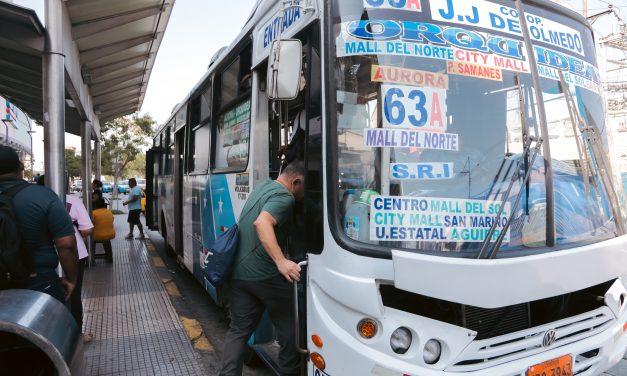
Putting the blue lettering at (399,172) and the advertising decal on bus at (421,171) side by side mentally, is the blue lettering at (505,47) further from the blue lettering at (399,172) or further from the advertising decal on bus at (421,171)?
the blue lettering at (399,172)

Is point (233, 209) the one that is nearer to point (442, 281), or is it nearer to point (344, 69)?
point (344, 69)

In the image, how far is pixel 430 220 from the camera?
2.35 meters

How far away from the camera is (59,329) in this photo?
274cm

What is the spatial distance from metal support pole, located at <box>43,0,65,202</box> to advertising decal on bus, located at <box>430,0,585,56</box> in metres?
3.97

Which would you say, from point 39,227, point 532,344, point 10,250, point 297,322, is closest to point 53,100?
point 39,227

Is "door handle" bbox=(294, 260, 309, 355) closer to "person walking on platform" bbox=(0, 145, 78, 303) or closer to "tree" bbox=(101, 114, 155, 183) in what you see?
"person walking on platform" bbox=(0, 145, 78, 303)

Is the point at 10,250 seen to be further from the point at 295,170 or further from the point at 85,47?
the point at 85,47

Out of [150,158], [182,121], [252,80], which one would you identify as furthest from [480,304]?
[150,158]

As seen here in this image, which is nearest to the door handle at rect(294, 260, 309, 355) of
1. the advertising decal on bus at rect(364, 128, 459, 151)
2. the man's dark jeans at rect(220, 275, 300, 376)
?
the man's dark jeans at rect(220, 275, 300, 376)

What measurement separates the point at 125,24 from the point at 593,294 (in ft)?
25.3

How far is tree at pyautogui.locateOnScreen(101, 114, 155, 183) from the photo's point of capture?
23.7 metres

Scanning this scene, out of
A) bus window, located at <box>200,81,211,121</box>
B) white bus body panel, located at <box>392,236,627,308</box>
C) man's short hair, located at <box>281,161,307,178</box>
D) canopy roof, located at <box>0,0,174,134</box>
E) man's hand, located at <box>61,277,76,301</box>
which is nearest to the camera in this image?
white bus body panel, located at <box>392,236,627,308</box>

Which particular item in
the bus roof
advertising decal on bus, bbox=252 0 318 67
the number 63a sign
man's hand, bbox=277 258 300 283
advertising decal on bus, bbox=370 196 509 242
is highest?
the bus roof

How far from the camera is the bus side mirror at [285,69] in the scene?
2.57 m
